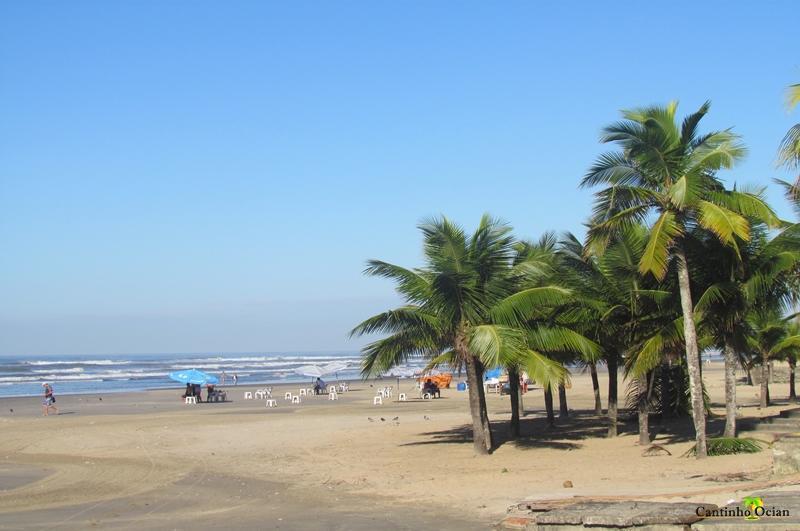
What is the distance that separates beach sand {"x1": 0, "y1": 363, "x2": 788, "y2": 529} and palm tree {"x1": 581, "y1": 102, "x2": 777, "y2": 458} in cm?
319

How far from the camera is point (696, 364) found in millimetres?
15719

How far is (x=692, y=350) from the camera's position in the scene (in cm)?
1562

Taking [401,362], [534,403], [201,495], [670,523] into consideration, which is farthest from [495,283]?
[534,403]

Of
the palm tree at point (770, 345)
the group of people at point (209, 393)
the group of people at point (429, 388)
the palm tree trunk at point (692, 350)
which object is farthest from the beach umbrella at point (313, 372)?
the palm tree trunk at point (692, 350)

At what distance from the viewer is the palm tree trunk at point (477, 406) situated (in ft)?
60.5

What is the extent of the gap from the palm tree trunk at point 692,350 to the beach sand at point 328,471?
2.13ft

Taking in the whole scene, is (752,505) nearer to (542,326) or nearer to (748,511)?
(748,511)

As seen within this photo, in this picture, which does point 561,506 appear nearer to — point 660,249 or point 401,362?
point 660,249

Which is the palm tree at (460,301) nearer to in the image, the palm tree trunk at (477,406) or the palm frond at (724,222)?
the palm tree trunk at (477,406)

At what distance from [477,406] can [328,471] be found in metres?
3.61

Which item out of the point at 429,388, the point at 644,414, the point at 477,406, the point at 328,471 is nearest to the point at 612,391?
the point at 644,414

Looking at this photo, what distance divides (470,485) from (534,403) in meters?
23.8

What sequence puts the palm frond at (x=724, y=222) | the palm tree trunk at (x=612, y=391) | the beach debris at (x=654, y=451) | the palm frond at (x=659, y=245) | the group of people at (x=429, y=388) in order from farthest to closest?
the group of people at (x=429, y=388), the palm tree trunk at (x=612, y=391), the beach debris at (x=654, y=451), the palm frond at (x=659, y=245), the palm frond at (x=724, y=222)

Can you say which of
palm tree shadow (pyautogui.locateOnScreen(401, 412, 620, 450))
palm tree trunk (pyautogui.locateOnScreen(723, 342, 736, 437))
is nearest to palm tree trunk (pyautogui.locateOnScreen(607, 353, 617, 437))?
palm tree shadow (pyautogui.locateOnScreen(401, 412, 620, 450))
